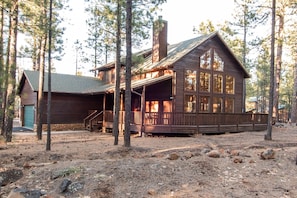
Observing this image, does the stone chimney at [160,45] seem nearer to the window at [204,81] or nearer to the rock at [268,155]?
the window at [204,81]

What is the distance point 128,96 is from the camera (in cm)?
966

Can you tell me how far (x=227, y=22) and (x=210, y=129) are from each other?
1695cm

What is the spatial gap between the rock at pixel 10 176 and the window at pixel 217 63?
46.4 feet

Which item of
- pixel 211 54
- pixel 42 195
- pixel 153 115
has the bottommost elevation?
pixel 42 195

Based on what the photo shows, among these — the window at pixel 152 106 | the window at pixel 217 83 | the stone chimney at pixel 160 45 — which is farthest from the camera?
the stone chimney at pixel 160 45

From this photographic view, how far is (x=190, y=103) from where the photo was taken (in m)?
16.9

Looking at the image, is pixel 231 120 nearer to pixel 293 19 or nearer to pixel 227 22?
pixel 293 19

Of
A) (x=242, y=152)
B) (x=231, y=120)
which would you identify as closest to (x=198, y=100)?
(x=231, y=120)

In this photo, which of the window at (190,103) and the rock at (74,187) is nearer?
the rock at (74,187)

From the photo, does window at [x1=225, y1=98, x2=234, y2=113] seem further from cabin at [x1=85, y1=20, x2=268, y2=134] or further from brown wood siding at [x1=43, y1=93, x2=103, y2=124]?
brown wood siding at [x1=43, y1=93, x2=103, y2=124]

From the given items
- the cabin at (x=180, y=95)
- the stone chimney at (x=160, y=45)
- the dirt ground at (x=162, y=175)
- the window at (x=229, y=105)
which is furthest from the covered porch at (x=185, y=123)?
the dirt ground at (x=162, y=175)

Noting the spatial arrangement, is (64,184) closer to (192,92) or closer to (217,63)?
(192,92)

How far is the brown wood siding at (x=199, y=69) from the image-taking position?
16.2 meters

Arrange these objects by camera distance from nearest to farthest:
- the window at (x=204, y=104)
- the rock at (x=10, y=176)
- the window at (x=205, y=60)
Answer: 1. the rock at (x=10, y=176)
2. the window at (x=204, y=104)
3. the window at (x=205, y=60)
